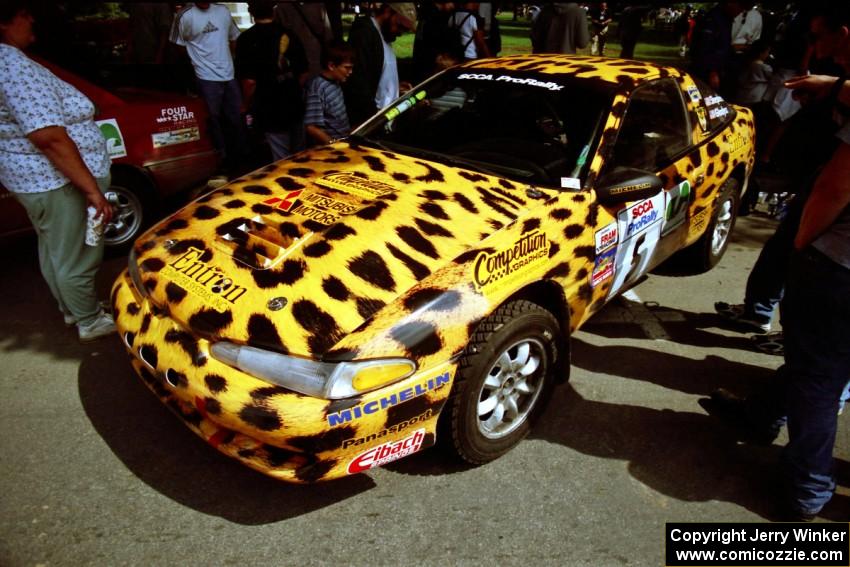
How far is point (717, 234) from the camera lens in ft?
14.5

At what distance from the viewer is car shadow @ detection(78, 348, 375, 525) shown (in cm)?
231

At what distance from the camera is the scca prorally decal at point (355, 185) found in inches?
104

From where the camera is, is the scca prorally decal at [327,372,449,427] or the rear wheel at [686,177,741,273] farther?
the rear wheel at [686,177,741,273]

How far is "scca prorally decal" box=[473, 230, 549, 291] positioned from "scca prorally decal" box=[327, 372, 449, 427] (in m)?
0.39

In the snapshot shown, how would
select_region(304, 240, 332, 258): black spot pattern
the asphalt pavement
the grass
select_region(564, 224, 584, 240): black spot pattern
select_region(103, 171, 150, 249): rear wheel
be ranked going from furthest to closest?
the grass
select_region(103, 171, 150, 249): rear wheel
select_region(564, 224, 584, 240): black spot pattern
select_region(304, 240, 332, 258): black spot pattern
the asphalt pavement

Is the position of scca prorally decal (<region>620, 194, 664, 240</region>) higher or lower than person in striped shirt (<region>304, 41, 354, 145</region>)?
lower

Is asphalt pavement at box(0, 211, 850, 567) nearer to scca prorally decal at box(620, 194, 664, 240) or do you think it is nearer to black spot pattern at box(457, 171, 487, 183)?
scca prorally decal at box(620, 194, 664, 240)

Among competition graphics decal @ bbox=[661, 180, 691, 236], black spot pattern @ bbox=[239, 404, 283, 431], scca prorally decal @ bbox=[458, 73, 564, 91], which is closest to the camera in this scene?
black spot pattern @ bbox=[239, 404, 283, 431]

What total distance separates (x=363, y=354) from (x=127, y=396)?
164cm

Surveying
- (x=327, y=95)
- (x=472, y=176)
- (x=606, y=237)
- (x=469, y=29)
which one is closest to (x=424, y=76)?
(x=469, y=29)

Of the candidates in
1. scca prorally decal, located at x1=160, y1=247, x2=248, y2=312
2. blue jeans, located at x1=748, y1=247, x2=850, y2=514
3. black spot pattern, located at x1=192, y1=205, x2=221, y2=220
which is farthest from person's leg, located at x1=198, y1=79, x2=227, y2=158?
blue jeans, located at x1=748, y1=247, x2=850, y2=514

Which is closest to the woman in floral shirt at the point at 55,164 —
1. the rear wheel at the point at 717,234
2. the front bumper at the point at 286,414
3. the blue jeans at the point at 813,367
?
the front bumper at the point at 286,414

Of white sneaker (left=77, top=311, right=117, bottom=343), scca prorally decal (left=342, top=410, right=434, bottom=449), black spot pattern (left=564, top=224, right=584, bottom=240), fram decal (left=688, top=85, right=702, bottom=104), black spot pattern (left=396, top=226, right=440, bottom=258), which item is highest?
fram decal (left=688, top=85, right=702, bottom=104)

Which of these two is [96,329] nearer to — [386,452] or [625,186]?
[386,452]
